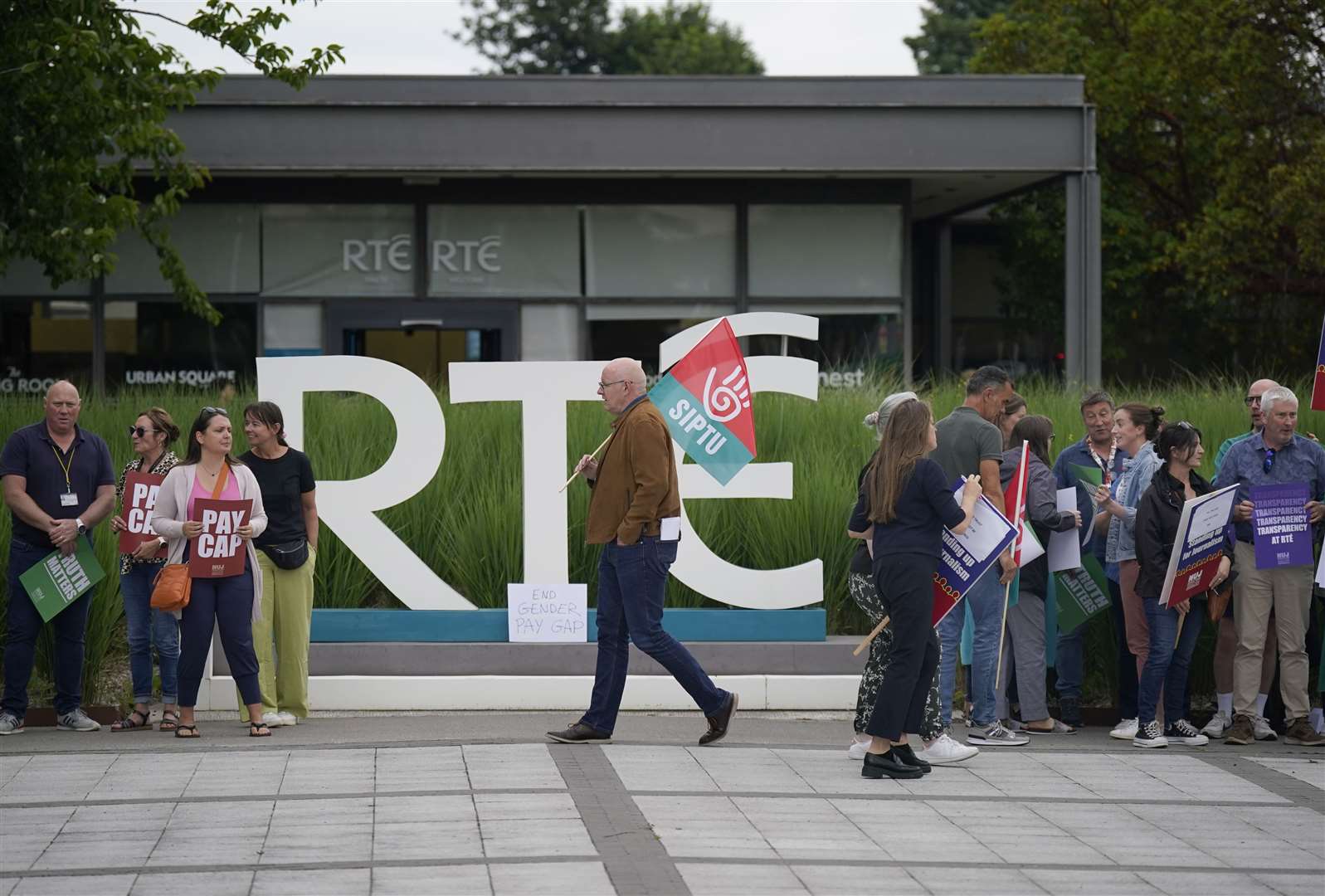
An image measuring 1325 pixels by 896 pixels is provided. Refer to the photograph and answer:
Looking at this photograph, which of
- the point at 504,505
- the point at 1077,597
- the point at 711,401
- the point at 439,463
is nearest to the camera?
the point at 1077,597

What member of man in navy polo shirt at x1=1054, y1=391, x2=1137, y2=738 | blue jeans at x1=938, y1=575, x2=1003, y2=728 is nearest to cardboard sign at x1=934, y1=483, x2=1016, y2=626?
blue jeans at x1=938, y1=575, x2=1003, y2=728

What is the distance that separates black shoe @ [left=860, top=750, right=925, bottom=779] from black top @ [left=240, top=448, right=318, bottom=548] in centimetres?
340

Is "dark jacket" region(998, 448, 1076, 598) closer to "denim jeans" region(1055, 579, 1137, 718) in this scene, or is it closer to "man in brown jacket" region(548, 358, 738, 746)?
"denim jeans" region(1055, 579, 1137, 718)

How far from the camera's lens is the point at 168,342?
66.3 ft

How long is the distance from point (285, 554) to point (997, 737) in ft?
13.0

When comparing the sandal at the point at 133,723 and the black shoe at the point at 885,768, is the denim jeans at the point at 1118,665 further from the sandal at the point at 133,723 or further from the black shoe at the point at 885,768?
the sandal at the point at 133,723

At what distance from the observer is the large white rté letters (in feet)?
32.9

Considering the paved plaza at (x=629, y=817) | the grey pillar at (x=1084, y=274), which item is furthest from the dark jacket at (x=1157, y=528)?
A: the grey pillar at (x=1084, y=274)

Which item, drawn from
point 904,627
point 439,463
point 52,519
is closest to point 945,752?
point 904,627

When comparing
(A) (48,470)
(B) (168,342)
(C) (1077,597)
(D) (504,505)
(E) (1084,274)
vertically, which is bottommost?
(C) (1077,597)

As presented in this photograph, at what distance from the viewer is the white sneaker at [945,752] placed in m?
7.90

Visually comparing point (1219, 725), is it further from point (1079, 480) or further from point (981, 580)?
point (981, 580)

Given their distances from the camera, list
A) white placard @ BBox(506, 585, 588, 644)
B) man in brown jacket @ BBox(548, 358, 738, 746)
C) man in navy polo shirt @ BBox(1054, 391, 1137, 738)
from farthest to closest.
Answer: white placard @ BBox(506, 585, 588, 644)
man in navy polo shirt @ BBox(1054, 391, 1137, 738)
man in brown jacket @ BBox(548, 358, 738, 746)

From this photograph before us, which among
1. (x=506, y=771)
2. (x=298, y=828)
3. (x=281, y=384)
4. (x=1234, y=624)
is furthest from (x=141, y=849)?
(x=1234, y=624)
